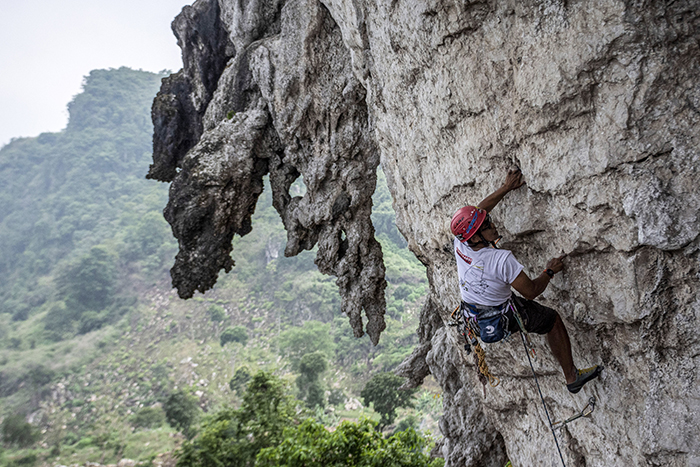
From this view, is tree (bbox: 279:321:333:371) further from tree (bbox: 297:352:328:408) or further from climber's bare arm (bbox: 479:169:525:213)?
climber's bare arm (bbox: 479:169:525:213)

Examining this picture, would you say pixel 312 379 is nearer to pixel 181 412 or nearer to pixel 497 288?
pixel 181 412

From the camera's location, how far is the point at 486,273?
3359mm

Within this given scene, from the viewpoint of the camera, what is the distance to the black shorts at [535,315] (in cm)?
343

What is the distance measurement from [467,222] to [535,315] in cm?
99

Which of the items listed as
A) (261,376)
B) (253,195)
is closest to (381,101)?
(253,195)

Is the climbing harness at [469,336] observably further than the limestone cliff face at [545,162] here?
Yes

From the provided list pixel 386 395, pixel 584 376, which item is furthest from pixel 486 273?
pixel 386 395

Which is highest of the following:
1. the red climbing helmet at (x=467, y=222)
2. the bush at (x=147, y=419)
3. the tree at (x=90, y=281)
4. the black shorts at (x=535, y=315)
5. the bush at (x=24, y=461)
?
the red climbing helmet at (x=467, y=222)

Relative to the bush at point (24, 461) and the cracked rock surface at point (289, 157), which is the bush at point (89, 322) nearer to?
the bush at point (24, 461)

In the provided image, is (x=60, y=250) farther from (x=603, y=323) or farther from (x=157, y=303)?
(x=603, y=323)

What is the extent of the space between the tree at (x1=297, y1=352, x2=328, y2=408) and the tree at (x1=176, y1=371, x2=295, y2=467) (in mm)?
17620

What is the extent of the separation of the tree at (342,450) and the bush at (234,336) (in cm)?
3824

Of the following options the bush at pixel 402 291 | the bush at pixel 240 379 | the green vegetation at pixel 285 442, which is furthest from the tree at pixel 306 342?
the green vegetation at pixel 285 442

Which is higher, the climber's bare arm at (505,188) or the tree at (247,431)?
the climber's bare arm at (505,188)
